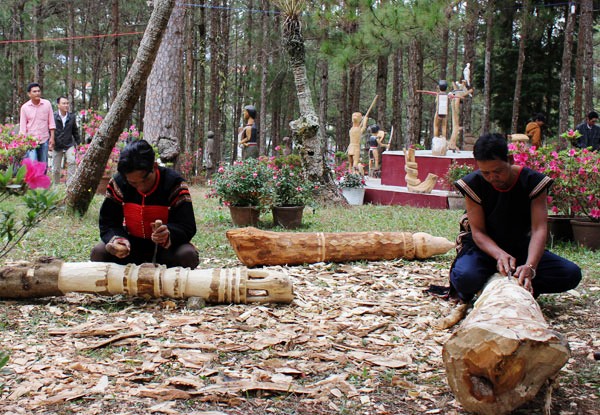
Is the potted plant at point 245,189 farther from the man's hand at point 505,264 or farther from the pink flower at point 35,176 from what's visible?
the pink flower at point 35,176

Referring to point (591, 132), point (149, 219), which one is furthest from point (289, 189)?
point (591, 132)

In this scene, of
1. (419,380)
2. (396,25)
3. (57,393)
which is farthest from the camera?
(396,25)

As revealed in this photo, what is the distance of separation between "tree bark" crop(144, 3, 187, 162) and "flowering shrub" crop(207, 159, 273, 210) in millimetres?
5337

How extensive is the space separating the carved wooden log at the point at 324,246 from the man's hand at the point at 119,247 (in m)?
1.36

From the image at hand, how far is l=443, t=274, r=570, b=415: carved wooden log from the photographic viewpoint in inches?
94.7

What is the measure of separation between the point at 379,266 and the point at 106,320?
267 centimetres

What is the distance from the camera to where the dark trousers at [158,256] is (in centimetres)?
437

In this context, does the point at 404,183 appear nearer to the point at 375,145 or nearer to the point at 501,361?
the point at 375,145

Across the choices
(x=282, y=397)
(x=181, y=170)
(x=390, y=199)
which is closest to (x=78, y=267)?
(x=282, y=397)

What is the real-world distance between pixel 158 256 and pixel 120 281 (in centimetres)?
41

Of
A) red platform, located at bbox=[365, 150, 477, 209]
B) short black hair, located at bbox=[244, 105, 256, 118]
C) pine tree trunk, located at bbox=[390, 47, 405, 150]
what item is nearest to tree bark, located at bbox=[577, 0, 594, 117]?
red platform, located at bbox=[365, 150, 477, 209]

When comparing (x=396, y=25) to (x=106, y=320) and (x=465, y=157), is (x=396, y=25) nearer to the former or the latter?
(x=465, y=157)

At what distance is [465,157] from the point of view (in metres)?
12.4

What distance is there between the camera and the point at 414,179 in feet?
38.8
